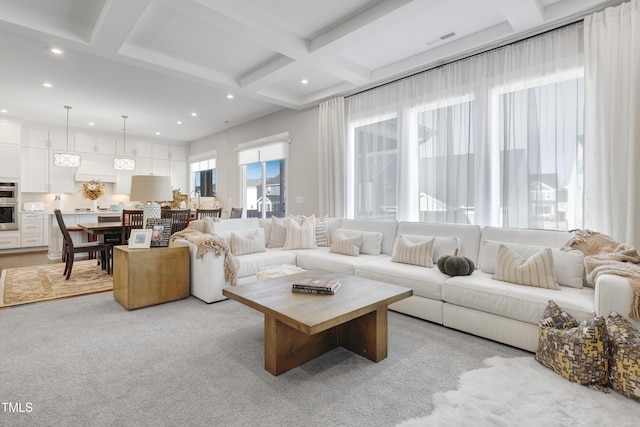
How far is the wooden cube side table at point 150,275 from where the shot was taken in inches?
126

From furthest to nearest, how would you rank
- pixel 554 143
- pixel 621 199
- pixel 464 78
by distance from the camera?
pixel 464 78
pixel 554 143
pixel 621 199

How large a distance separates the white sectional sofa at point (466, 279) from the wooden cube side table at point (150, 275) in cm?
15

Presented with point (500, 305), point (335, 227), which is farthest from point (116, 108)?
point (500, 305)

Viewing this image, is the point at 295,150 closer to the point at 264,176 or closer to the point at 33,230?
the point at 264,176

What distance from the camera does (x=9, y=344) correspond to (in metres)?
2.41

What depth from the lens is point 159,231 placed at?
3.47 meters

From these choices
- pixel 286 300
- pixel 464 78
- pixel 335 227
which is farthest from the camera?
pixel 335 227

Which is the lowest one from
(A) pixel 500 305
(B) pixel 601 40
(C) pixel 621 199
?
(A) pixel 500 305

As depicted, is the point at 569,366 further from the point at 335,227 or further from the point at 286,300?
the point at 335,227

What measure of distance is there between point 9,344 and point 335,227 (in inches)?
138

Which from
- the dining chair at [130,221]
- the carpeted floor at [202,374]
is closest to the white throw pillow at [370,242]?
the carpeted floor at [202,374]

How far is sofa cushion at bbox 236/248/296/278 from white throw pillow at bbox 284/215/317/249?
0.57 feet

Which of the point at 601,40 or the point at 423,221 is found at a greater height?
the point at 601,40

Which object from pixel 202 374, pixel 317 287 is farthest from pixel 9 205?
pixel 317 287
